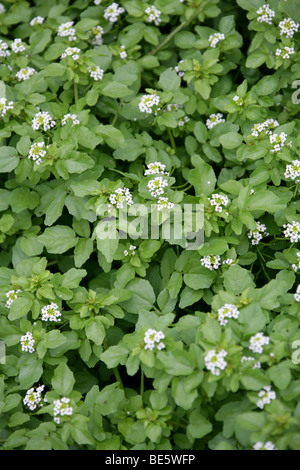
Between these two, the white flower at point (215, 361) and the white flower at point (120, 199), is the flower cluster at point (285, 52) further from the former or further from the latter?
the white flower at point (215, 361)

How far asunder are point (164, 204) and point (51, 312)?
0.76 metres

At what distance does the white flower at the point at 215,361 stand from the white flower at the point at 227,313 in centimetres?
17

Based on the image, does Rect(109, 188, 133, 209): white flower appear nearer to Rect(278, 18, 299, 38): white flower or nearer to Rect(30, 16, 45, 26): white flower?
Rect(278, 18, 299, 38): white flower

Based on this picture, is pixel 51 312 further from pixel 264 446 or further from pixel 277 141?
pixel 277 141

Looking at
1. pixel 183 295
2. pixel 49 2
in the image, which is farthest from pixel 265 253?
pixel 49 2

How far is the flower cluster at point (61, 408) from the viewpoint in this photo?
2.06 m

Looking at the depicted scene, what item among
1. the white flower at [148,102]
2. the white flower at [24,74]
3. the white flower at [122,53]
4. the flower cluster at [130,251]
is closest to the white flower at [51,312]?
the flower cluster at [130,251]

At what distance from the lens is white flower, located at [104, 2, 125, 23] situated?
3.15 meters

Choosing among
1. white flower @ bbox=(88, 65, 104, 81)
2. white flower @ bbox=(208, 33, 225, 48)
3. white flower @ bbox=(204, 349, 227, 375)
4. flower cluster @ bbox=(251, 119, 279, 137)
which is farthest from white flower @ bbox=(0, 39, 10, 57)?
white flower @ bbox=(204, 349, 227, 375)

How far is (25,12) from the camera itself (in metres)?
3.34

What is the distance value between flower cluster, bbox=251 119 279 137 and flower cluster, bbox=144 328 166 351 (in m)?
1.21

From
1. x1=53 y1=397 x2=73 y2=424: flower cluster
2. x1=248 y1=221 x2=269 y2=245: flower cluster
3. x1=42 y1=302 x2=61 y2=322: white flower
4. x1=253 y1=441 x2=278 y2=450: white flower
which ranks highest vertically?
x1=248 y1=221 x2=269 y2=245: flower cluster

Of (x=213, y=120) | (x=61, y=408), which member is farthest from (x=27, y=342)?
(x=213, y=120)

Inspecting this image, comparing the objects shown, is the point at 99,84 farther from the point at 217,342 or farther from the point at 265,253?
the point at 217,342
